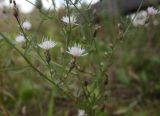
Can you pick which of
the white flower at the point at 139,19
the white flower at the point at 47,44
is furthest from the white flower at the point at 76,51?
the white flower at the point at 139,19

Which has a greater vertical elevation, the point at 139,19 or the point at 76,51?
the point at 139,19

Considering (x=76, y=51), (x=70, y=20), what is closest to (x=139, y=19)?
(x=70, y=20)

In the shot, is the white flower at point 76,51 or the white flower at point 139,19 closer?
the white flower at point 76,51

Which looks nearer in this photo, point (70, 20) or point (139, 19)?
point (70, 20)

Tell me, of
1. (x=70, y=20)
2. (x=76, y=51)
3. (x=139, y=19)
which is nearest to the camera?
(x=76, y=51)

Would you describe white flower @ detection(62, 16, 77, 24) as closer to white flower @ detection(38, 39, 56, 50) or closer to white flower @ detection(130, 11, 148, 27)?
→ white flower @ detection(38, 39, 56, 50)

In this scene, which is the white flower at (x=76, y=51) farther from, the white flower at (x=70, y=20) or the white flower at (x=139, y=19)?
the white flower at (x=139, y=19)

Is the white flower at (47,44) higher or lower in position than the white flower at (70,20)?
lower

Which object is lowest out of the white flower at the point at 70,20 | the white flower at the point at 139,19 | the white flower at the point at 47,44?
the white flower at the point at 47,44

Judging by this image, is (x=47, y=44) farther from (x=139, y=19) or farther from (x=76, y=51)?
(x=139, y=19)

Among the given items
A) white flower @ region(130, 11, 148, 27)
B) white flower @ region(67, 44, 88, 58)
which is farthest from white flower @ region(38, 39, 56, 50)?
white flower @ region(130, 11, 148, 27)

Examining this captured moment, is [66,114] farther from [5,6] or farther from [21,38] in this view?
[21,38]
